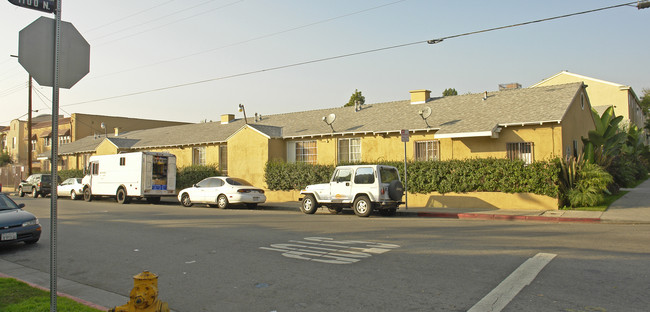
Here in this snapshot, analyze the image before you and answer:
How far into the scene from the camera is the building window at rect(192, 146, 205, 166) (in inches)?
1219

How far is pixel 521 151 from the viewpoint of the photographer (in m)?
18.8

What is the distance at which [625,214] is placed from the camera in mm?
14922

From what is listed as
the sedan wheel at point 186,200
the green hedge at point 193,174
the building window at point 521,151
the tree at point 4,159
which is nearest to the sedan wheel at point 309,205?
the sedan wheel at point 186,200

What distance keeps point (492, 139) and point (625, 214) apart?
225 inches

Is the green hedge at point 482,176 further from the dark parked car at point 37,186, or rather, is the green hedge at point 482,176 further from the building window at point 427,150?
the dark parked car at point 37,186

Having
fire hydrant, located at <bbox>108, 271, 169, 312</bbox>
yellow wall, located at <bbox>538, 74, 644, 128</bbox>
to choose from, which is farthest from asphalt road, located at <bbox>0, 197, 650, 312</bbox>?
yellow wall, located at <bbox>538, 74, 644, 128</bbox>

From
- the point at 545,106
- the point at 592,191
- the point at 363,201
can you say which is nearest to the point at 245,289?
the point at 363,201

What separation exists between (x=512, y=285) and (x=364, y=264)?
2483mm

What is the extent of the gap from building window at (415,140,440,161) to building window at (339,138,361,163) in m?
3.20

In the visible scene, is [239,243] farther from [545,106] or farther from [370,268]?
[545,106]

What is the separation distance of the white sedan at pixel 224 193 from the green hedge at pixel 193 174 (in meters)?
7.08

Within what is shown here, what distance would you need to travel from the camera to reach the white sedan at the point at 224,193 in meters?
20.2

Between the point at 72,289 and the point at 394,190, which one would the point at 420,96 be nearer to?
the point at 394,190

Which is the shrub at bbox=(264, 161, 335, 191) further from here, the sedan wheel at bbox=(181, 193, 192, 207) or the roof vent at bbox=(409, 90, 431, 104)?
the roof vent at bbox=(409, 90, 431, 104)
